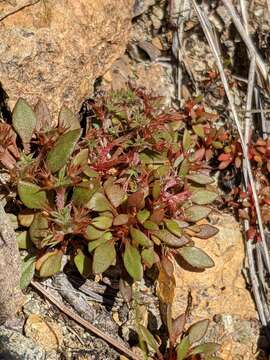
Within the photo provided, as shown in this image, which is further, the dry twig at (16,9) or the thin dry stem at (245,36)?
the thin dry stem at (245,36)

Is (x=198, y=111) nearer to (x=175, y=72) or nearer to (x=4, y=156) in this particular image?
(x=175, y=72)

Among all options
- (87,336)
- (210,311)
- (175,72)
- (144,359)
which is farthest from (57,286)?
(175,72)

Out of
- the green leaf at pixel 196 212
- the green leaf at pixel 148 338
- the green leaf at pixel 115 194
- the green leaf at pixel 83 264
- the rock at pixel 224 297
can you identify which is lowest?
the rock at pixel 224 297

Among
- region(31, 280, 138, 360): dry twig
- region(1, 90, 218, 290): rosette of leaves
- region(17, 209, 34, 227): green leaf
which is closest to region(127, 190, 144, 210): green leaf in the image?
region(1, 90, 218, 290): rosette of leaves

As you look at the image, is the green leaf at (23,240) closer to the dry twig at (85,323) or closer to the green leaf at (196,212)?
the dry twig at (85,323)

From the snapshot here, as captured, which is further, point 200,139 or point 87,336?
point 200,139

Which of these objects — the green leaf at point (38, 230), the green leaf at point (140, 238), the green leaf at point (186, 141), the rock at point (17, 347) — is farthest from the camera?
the green leaf at point (186, 141)

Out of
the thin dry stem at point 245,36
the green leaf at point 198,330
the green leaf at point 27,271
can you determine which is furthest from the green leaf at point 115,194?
the thin dry stem at point 245,36

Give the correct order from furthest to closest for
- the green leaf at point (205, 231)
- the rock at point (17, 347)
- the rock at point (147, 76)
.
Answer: the rock at point (147, 76) → the green leaf at point (205, 231) → the rock at point (17, 347)
